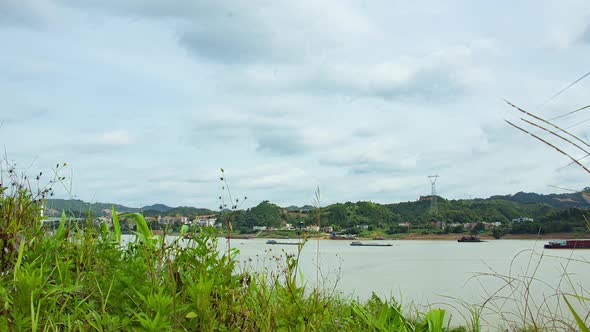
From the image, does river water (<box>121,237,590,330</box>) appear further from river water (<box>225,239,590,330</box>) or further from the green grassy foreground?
the green grassy foreground

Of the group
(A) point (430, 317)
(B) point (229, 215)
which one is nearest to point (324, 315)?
(A) point (430, 317)

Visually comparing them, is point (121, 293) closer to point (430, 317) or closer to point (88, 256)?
point (88, 256)

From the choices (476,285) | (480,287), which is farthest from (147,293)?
(480,287)

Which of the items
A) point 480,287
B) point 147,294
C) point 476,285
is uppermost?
point 147,294

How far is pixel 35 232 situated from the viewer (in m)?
3.22

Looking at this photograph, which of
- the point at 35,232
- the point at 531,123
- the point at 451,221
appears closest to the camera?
the point at 531,123

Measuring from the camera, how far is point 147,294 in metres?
2.36

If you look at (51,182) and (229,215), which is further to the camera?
(51,182)

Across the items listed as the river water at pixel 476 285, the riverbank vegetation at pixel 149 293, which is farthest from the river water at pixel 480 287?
the riverbank vegetation at pixel 149 293

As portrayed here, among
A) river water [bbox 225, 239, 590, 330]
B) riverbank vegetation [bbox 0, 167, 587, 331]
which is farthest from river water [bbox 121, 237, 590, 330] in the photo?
riverbank vegetation [bbox 0, 167, 587, 331]

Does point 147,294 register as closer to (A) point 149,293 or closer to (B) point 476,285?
(A) point 149,293

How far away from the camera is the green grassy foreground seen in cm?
204

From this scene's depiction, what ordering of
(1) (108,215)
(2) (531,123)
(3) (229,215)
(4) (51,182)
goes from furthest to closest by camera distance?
1. (1) (108,215)
2. (4) (51,182)
3. (3) (229,215)
4. (2) (531,123)

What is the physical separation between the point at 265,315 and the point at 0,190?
7.19 ft
